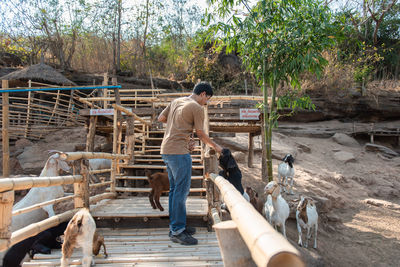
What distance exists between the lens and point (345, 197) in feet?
24.0

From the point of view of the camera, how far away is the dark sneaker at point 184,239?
2.62 metres

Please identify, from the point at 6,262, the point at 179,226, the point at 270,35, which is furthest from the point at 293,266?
the point at 270,35

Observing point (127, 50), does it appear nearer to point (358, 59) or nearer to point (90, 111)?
point (90, 111)

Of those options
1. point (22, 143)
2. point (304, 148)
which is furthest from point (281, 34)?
point (22, 143)

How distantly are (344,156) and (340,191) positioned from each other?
3.19 metres

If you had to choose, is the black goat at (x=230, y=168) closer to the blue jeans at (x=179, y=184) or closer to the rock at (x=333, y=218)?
Answer: the blue jeans at (x=179, y=184)

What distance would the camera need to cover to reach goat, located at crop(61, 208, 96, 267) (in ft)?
6.61

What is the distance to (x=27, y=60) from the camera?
14.6 metres

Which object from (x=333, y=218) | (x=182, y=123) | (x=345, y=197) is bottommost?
(x=333, y=218)

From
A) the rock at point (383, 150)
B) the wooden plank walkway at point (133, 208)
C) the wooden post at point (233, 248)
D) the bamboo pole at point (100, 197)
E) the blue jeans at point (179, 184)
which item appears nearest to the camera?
the wooden post at point (233, 248)

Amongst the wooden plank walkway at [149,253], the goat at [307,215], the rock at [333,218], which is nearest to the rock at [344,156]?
the rock at [333,218]

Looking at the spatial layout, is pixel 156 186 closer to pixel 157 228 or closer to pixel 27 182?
pixel 157 228

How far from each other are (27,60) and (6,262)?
1532cm

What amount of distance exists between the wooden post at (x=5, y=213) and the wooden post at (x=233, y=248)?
1.43 m
